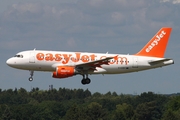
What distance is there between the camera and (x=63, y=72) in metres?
89.1

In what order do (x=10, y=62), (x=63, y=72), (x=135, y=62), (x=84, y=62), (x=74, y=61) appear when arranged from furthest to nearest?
(x=135, y=62), (x=84, y=62), (x=74, y=61), (x=10, y=62), (x=63, y=72)

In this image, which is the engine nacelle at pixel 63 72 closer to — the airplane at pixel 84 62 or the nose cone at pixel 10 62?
the airplane at pixel 84 62

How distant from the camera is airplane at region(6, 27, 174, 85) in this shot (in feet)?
293

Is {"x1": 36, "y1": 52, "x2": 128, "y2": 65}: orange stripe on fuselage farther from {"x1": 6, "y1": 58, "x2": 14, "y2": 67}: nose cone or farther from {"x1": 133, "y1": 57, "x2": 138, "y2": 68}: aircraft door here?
{"x1": 6, "y1": 58, "x2": 14, "y2": 67}: nose cone

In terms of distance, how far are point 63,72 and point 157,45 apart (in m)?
17.3

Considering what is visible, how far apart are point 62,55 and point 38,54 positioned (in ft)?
11.0

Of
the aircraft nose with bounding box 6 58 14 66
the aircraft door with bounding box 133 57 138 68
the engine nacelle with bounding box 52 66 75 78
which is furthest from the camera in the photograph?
the aircraft door with bounding box 133 57 138 68

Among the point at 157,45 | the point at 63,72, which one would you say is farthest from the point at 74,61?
the point at 157,45

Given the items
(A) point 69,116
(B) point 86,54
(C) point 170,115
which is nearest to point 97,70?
(B) point 86,54

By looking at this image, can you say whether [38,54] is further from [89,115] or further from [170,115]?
[89,115]

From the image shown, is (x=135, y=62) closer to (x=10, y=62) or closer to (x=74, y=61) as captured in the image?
(x=74, y=61)

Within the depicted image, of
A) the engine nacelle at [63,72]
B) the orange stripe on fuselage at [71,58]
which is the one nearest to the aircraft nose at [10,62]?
the orange stripe on fuselage at [71,58]

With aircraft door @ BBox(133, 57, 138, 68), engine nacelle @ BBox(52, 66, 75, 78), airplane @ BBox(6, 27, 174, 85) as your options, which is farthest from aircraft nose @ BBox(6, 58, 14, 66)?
aircraft door @ BBox(133, 57, 138, 68)

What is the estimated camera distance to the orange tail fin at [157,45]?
97569 mm
